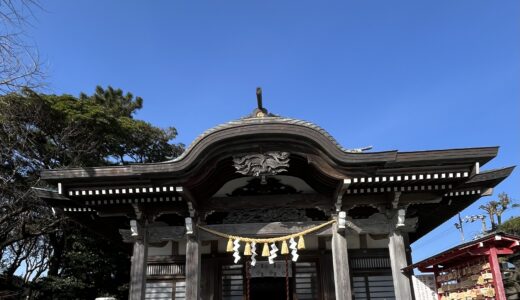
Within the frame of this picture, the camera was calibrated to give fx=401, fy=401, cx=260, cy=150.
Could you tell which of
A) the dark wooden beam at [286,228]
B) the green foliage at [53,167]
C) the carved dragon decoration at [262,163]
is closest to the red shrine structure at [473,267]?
the dark wooden beam at [286,228]

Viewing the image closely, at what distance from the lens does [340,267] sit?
28.2ft

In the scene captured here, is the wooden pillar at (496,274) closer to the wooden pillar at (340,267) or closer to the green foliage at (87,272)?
the wooden pillar at (340,267)

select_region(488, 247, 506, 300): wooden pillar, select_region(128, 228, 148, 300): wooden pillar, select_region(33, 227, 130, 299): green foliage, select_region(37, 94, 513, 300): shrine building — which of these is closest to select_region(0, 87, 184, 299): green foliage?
select_region(33, 227, 130, 299): green foliage

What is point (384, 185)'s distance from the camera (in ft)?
29.3

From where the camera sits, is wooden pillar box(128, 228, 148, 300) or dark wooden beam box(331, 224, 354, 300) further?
wooden pillar box(128, 228, 148, 300)

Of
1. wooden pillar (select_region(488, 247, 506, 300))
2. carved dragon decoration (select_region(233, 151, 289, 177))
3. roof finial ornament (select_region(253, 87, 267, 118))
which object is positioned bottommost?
wooden pillar (select_region(488, 247, 506, 300))

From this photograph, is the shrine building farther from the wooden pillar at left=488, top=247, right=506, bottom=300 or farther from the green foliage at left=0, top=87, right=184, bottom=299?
the green foliage at left=0, top=87, right=184, bottom=299

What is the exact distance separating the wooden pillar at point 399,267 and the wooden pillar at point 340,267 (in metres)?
0.99

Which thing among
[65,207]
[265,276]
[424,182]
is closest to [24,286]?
[65,207]

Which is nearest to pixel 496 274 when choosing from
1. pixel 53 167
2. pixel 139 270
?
pixel 139 270

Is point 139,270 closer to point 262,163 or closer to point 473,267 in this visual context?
point 262,163

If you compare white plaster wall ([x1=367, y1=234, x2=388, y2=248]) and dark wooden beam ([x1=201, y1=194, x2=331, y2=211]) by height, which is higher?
dark wooden beam ([x1=201, y1=194, x2=331, y2=211])

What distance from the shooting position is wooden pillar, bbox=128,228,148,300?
28.7 feet

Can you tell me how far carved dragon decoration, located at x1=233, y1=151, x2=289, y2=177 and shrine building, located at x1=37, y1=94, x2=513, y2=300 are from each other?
2 cm
